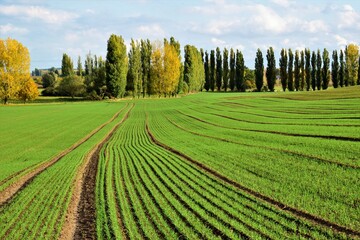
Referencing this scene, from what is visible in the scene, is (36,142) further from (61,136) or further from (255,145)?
(255,145)

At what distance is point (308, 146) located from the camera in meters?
17.8

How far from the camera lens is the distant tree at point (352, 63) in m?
98.6

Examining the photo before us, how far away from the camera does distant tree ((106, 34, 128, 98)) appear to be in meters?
83.6

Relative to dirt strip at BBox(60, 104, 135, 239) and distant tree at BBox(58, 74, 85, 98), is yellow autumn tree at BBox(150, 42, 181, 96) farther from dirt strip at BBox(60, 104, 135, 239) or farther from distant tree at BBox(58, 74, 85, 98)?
dirt strip at BBox(60, 104, 135, 239)

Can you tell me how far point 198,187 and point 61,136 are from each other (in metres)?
21.0

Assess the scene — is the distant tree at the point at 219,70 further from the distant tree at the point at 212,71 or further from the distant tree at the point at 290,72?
the distant tree at the point at 290,72

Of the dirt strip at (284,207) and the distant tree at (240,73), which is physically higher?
the distant tree at (240,73)

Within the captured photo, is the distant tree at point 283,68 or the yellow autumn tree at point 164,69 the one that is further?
the distant tree at point 283,68

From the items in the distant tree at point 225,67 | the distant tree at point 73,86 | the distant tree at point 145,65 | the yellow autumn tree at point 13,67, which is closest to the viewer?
the yellow autumn tree at point 13,67

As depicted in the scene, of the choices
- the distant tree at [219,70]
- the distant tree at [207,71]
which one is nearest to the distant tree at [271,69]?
the distant tree at [219,70]

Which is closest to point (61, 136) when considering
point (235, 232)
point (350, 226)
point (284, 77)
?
point (235, 232)

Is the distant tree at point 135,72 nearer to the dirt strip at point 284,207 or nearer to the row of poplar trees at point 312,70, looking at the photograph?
the row of poplar trees at point 312,70

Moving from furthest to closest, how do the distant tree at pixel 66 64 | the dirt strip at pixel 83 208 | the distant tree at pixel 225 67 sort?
the distant tree at pixel 66 64 → the distant tree at pixel 225 67 → the dirt strip at pixel 83 208

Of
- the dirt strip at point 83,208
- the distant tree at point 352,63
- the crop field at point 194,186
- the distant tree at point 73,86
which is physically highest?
the distant tree at point 352,63
